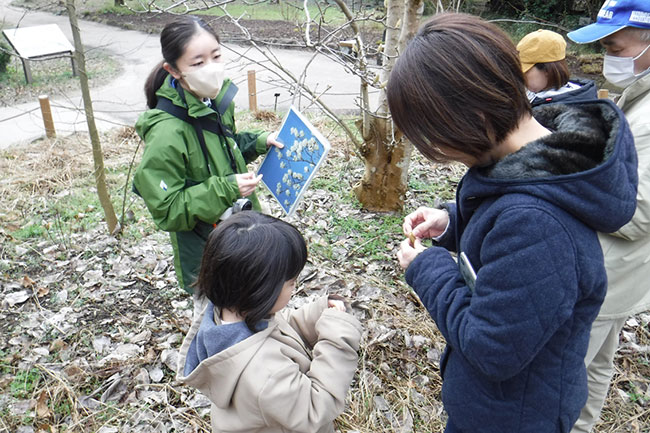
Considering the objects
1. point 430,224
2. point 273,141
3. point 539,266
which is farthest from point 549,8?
point 539,266

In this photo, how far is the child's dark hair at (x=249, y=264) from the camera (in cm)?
161

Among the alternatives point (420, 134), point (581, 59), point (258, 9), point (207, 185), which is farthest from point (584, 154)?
point (258, 9)

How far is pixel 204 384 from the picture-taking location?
5.54 ft

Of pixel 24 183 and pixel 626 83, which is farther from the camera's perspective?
pixel 24 183

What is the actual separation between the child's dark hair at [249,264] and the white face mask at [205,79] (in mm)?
1039

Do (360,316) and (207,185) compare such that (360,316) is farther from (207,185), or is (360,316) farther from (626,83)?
(626,83)

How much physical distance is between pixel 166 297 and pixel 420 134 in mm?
3094

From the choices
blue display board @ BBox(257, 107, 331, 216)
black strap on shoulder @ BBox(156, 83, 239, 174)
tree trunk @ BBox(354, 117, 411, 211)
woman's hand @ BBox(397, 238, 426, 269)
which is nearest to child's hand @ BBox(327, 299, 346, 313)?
woman's hand @ BBox(397, 238, 426, 269)

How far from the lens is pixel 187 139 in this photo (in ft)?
7.96

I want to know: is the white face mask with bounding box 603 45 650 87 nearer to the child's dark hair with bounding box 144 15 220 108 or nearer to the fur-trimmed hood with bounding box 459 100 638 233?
the fur-trimmed hood with bounding box 459 100 638 233

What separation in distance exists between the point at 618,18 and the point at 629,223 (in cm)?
95

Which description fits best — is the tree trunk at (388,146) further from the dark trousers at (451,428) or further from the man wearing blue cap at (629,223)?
the dark trousers at (451,428)

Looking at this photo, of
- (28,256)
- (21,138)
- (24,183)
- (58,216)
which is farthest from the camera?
(21,138)

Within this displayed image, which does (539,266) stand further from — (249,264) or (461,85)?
(249,264)
